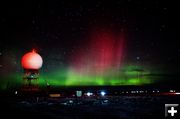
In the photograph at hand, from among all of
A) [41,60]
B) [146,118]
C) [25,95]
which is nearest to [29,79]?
[41,60]

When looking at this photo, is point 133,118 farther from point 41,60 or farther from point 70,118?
point 41,60

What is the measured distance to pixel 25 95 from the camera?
119 metres

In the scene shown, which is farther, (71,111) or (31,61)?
(71,111)

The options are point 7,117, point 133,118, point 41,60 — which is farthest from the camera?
point 41,60

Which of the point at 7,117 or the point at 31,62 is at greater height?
the point at 31,62

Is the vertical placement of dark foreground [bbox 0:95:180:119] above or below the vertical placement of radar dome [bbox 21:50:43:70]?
below

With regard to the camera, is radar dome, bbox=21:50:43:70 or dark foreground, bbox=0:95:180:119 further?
radar dome, bbox=21:50:43:70

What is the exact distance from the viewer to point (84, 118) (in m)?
42.7

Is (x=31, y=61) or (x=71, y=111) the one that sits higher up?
(x=31, y=61)

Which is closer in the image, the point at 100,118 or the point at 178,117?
the point at 178,117

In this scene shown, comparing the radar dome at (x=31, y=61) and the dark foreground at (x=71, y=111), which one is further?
the radar dome at (x=31, y=61)

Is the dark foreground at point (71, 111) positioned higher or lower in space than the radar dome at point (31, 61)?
lower

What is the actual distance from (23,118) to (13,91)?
111353 millimetres

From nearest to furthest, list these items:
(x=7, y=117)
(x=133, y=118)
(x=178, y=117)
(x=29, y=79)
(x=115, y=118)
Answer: (x=7, y=117)
(x=178, y=117)
(x=115, y=118)
(x=133, y=118)
(x=29, y=79)
